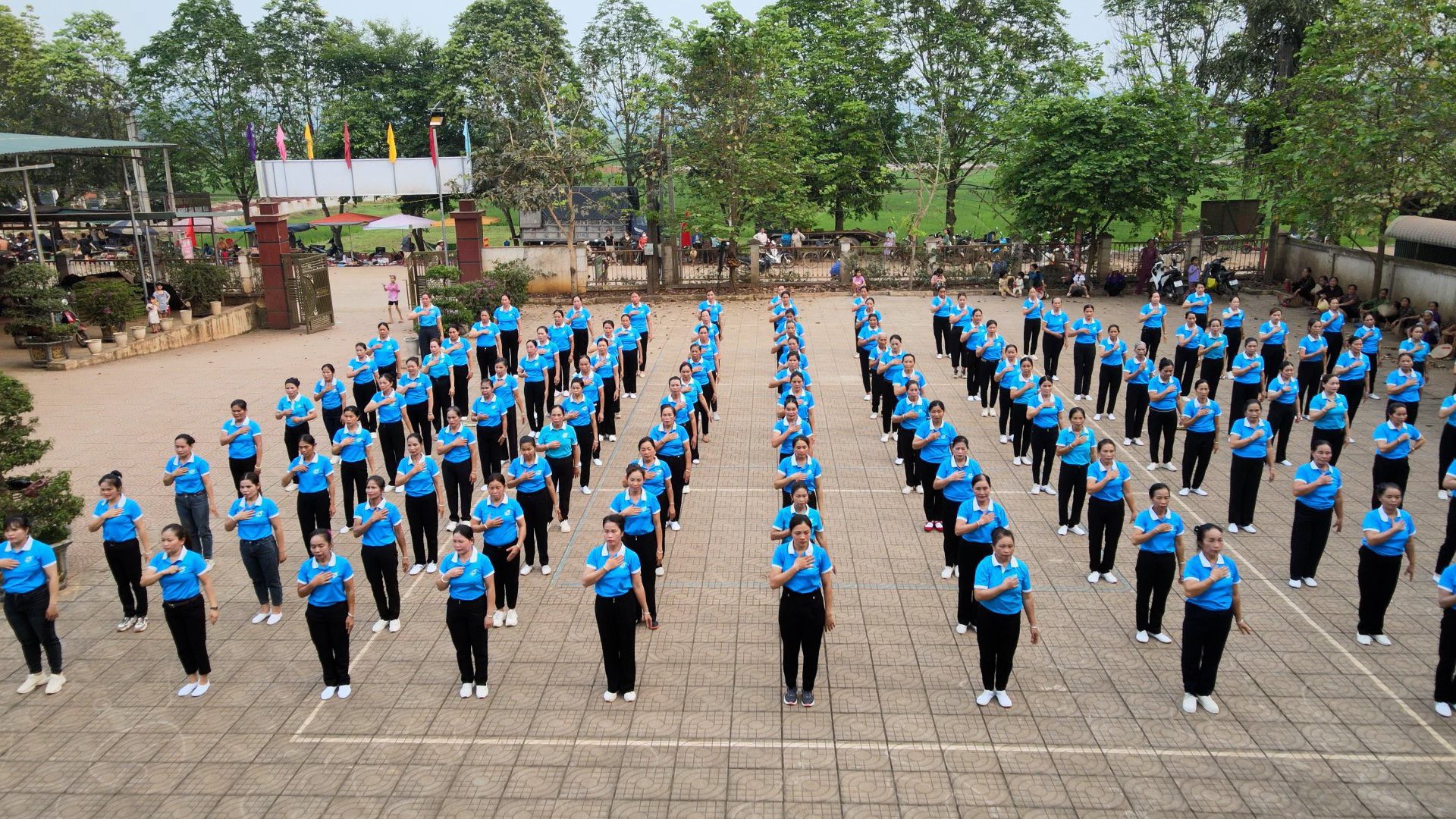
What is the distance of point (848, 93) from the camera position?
32.8m

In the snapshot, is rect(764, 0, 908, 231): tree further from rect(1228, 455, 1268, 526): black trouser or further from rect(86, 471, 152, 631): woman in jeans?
rect(86, 471, 152, 631): woman in jeans

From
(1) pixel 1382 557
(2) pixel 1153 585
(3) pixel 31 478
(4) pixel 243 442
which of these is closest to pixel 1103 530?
(2) pixel 1153 585

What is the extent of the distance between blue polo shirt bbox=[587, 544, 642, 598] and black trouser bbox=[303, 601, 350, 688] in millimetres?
1901

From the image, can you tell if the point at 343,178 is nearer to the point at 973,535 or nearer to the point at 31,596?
the point at 31,596

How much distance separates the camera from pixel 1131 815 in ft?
19.6

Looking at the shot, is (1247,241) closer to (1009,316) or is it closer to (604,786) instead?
(1009,316)

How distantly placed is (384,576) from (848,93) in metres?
28.1

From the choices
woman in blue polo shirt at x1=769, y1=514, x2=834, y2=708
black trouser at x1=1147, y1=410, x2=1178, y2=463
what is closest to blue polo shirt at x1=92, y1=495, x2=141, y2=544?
woman in blue polo shirt at x1=769, y1=514, x2=834, y2=708

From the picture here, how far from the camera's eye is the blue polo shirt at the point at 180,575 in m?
7.20

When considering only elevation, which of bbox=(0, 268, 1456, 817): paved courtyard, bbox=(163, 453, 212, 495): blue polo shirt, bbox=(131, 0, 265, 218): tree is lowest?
bbox=(0, 268, 1456, 817): paved courtyard

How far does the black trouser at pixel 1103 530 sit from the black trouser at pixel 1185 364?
6.64 meters

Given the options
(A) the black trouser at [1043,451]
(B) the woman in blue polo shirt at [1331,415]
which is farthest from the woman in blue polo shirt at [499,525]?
(B) the woman in blue polo shirt at [1331,415]

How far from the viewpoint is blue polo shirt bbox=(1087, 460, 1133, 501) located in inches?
343

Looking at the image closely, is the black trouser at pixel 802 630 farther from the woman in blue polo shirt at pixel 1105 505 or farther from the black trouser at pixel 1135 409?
the black trouser at pixel 1135 409
